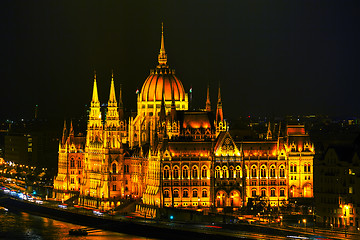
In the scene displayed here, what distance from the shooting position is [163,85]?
A: 186 meters

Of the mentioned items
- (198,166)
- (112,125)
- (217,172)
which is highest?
(112,125)

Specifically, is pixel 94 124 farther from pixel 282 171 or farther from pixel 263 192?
pixel 282 171

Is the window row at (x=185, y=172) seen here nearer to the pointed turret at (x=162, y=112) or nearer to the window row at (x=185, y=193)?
the window row at (x=185, y=193)

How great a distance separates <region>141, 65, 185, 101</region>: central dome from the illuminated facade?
4.32m

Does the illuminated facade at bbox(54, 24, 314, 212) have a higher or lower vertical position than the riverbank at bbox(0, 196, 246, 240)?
higher

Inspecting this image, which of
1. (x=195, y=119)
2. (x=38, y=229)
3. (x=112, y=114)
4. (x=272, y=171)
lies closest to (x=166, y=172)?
(x=272, y=171)

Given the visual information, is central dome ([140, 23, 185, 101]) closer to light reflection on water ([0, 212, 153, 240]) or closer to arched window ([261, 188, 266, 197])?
light reflection on water ([0, 212, 153, 240])

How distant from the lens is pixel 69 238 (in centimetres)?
15562

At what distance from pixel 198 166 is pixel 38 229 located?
72.8ft

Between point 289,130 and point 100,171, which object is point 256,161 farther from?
point 100,171

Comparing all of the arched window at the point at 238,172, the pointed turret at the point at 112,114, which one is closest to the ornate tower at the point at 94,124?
the pointed turret at the point at 112,114

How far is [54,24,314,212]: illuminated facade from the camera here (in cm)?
16388

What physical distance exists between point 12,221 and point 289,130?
39.7 m

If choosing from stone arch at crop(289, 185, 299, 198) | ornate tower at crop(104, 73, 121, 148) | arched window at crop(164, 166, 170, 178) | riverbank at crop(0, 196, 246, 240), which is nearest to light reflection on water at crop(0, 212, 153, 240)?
riverbank at crop(0, 196, 246, 240)
